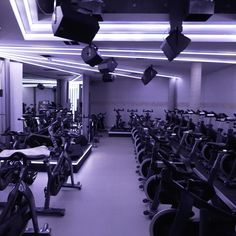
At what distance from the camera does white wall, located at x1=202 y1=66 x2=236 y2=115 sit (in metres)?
7.27

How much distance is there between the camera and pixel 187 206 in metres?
1.55

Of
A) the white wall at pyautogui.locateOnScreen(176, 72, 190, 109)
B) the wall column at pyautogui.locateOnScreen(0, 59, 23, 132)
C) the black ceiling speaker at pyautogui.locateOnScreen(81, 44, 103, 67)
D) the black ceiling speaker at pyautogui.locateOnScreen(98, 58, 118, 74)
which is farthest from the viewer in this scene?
the white wall at pyautogui.locateOnScreen(176, 72, 190, 109)

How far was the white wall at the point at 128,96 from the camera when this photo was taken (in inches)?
475

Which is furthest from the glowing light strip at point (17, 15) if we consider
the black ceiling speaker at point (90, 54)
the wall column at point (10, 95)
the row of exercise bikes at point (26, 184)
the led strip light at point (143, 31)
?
the wall column at point (10, 95)

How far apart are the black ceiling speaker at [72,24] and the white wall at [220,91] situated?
226 inches

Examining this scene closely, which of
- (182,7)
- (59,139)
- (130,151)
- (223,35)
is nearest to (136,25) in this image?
(182,7)

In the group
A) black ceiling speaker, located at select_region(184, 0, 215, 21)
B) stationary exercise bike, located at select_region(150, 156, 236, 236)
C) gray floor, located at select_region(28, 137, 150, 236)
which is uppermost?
black ceiling speaker, located at select_region(184, 0, 215, 21)

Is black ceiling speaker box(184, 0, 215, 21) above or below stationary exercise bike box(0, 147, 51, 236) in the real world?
above

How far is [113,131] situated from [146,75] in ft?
12.4

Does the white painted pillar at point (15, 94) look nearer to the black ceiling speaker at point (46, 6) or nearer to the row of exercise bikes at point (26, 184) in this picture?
the row of exercise bikes at point (26, 184)

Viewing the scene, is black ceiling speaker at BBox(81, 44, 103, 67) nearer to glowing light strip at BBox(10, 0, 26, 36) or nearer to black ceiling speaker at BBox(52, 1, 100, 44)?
glowing light strip at BBox(10, 0, 26, 36)

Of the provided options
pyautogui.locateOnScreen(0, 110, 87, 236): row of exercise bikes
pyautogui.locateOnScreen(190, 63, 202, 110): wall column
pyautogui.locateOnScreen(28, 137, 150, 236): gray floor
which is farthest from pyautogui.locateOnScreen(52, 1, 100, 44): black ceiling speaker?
pyautogui.locateOnScreen(190, 63, 202, 110): wall column

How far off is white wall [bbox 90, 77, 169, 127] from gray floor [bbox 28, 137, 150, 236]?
7266 mm

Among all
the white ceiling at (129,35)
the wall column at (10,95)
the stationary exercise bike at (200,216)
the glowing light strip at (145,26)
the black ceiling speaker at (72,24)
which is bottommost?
the stationary exercise bike at (200,216)
